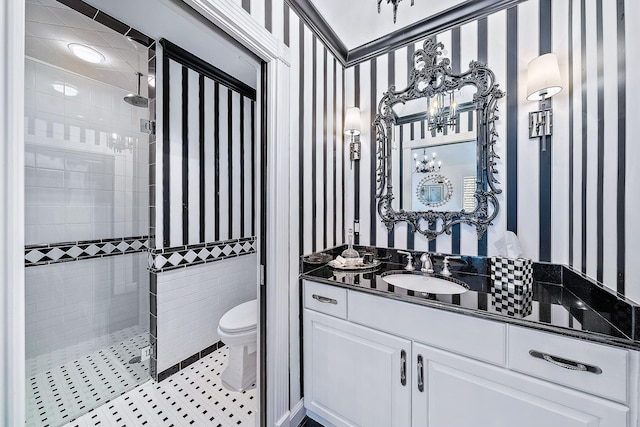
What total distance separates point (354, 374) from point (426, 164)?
1.36 m

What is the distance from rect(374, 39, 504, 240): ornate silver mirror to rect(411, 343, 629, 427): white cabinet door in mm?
824

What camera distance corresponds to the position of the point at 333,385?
1336mm

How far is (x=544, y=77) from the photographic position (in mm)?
1229

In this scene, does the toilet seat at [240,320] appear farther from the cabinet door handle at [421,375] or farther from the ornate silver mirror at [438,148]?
the ornate silver mirror at [438,148]

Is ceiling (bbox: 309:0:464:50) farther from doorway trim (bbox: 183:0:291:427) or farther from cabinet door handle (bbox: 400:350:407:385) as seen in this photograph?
cabinet door handle (bbox: 400:350:407:385)

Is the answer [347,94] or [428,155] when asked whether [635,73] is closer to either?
[428,155]

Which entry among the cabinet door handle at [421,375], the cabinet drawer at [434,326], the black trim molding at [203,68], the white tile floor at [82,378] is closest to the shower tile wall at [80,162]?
the black trim molding at [203,68]

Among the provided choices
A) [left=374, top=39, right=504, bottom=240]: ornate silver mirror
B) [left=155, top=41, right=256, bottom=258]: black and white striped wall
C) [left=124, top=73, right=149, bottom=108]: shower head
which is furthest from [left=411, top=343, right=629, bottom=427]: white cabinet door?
[left=124, top=73, right=149, bottom=108]: shower head

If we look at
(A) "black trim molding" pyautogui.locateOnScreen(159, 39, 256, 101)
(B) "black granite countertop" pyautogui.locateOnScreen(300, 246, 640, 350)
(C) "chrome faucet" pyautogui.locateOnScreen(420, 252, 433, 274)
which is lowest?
(B) "black granite countertop" pyautogui.locateOnScreen(300, 246, 640, 350)

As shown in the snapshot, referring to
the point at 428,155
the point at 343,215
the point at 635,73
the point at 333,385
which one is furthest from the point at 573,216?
the point at 333,385

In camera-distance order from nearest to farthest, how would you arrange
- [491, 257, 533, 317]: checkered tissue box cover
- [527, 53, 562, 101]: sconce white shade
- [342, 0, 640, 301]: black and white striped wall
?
[342, 0, 640, 301]: black and white striped wall → [491, 257, 533, 317]: checkered tissue box cover → [527, 53, 562, 101]: sconce white shade

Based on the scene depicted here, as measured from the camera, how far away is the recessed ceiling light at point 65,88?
153 cm

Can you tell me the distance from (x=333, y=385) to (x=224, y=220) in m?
1.63

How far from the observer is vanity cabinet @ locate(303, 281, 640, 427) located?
2.57 ft
